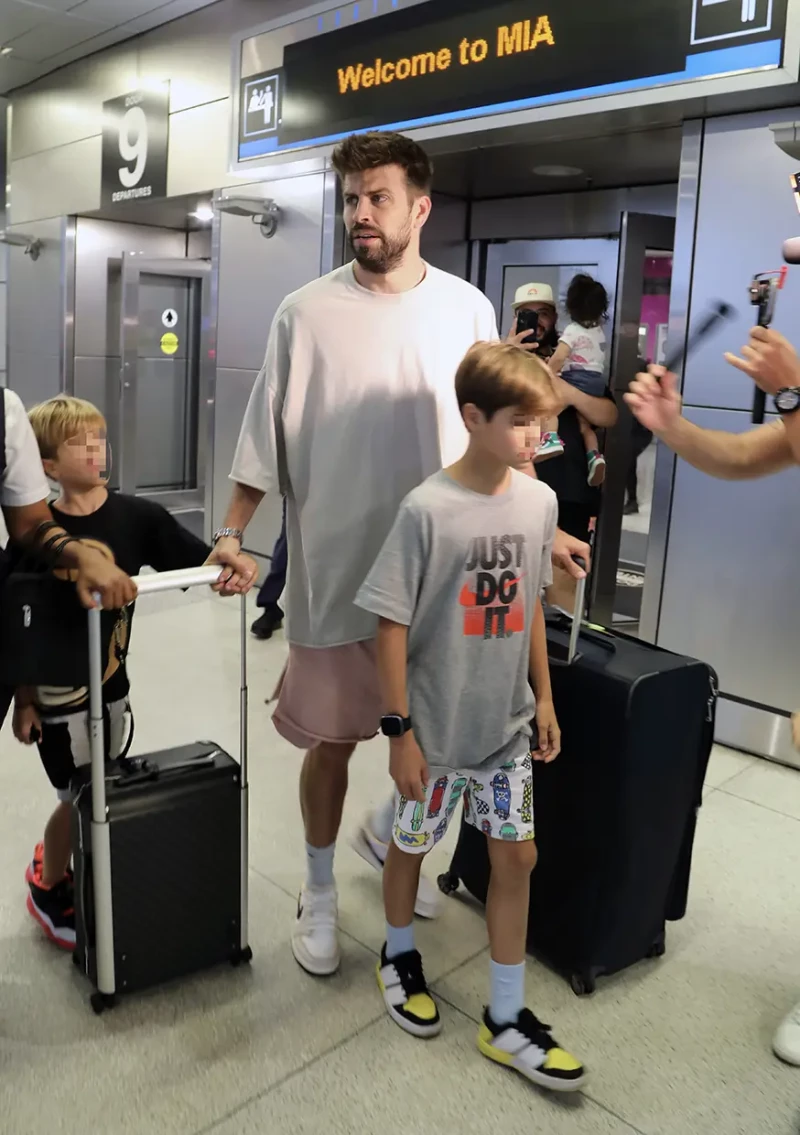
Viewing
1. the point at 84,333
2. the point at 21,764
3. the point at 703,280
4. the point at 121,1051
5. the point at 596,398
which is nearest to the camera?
the point at 121,1051

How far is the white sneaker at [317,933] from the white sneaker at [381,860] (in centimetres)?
23

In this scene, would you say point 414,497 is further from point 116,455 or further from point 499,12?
point 116,455

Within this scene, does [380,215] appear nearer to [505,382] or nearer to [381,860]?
[505,382]

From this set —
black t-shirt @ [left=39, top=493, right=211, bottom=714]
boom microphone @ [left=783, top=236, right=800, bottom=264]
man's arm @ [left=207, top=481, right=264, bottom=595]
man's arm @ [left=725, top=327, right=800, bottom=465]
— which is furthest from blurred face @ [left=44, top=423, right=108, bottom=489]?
boom microphone @ [left=783, top=236, right=800, bottom=264]

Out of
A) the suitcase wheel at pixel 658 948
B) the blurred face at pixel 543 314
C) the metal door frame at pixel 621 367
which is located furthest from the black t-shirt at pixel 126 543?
the metal door frame at pixel 621 367

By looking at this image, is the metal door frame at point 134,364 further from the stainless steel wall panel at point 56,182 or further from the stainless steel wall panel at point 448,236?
the stainless steel wall panel at point 448,236

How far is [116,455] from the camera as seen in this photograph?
26.6 feet

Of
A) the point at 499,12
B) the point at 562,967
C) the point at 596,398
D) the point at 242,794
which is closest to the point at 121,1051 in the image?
the point at 242,794

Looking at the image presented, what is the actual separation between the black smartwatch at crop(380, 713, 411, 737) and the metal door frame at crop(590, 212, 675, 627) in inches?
134

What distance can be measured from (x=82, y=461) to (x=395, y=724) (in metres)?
0.87

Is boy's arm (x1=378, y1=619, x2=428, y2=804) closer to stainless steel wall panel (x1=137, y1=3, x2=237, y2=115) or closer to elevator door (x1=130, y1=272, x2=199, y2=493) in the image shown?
stainless steel wall panel (x1=137, y1=3, x2=237, y2=115)

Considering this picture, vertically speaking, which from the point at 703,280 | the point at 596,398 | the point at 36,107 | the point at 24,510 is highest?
the point at 36,107

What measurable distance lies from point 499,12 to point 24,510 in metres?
2.90

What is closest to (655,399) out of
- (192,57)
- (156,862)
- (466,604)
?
(466,604)
